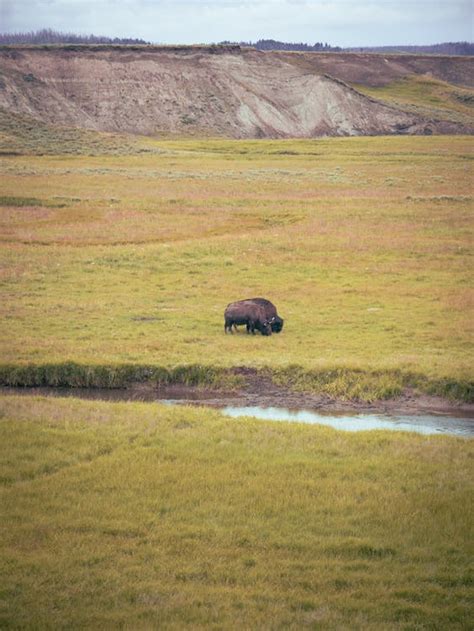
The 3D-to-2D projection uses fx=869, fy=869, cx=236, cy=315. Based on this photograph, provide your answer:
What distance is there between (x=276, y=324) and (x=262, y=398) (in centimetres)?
524

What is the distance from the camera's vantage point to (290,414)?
2228cm

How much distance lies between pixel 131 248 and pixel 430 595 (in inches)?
1251

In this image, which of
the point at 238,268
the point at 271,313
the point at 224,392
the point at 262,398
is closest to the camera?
the point at 262,398

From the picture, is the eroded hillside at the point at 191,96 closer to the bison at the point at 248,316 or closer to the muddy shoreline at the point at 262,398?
the bison at the point at 248,316

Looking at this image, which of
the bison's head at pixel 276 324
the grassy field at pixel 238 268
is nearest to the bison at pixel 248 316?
the bison's head at pixel 276 324

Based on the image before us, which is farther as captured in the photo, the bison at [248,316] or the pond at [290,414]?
the bison at [248,316]

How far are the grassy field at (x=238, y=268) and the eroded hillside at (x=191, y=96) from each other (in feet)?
192

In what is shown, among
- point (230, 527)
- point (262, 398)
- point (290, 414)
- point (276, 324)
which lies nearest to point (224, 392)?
point (262, 398)

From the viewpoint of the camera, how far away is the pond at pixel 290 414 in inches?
829

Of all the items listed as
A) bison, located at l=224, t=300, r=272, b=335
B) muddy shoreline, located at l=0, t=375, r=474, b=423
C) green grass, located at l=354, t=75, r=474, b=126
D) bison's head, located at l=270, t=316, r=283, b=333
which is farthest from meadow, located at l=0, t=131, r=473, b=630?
green grass, located at l=354, t=75, r=474, b=126

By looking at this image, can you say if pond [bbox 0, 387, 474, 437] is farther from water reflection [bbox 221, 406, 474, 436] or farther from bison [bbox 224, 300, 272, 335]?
bison [bbox 224, 300, 272, 335]

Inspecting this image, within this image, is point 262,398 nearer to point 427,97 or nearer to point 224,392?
point 224,392

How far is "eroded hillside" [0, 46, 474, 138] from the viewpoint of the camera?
130750mm

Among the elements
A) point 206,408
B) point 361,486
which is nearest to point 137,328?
point 206,408
